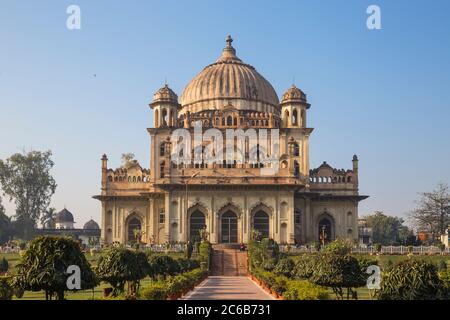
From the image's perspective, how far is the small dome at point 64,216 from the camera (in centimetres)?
9388

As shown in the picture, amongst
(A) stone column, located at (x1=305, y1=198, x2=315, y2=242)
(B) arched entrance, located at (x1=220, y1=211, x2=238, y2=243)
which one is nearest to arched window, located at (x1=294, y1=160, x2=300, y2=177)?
(A) stone column, located at (x1=305, y1=198, x2=315, y2=242)

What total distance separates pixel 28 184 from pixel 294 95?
89.3 feet

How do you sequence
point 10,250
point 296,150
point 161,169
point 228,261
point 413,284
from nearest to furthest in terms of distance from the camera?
point 413,284, point 228,261, point 10,250, point 161,169, point 296,150

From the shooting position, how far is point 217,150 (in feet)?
195

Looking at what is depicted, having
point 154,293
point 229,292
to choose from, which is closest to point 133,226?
point 229,292

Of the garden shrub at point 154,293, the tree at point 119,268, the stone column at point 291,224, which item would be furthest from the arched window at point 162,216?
the garden shrub at point 154,293

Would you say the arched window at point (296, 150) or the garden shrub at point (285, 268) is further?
the arched window at point (296, 150)

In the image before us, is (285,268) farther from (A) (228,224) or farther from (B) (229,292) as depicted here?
(A) (228,224)

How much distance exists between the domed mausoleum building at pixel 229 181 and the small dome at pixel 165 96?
9 cm

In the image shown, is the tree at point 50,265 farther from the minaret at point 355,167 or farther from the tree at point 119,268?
the minaret at point 355,167

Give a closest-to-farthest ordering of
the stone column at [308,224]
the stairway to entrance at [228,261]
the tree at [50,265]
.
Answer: the tree at [50,265] < the stairway to entrance at [228,261] < the stone column at [308,224]

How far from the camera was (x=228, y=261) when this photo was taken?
46250mm
